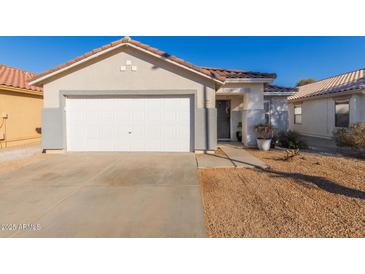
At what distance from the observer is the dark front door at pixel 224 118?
39.9 ft

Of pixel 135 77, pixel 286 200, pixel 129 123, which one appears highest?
pixel 135 77

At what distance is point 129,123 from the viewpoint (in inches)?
335

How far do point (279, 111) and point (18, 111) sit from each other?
14.8 metres

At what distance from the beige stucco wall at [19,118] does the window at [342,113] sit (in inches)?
689

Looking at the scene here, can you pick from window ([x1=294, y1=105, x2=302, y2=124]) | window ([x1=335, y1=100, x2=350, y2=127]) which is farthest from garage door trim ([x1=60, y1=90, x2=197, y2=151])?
window ([x1=294, y1=105, x2=302, y2=124])

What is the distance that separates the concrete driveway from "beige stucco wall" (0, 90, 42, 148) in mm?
4339

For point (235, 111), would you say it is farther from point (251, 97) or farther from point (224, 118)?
point (251, 97)

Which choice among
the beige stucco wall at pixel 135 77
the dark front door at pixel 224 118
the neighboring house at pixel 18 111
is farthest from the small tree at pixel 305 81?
the neighboring house at pixel 18 111

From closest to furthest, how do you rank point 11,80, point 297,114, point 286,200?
1. point 286,200
2. point 11,80
3. point 297,114

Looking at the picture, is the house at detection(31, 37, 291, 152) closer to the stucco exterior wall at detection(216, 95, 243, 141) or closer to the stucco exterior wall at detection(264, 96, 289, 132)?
the stucco exterior wall at detection(216, 95, 243, 141)

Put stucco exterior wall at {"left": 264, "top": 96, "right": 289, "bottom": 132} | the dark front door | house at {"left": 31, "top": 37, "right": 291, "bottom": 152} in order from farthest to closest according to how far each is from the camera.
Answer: stucco exterior wall at {"left": 264, "top": 96, "right": 289, "bottom": 132}
the dark front door
house at {"left": 31, "top": 37, "right": 291, "bottom": 152}

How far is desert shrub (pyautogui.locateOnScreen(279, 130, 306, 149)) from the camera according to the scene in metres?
9.37

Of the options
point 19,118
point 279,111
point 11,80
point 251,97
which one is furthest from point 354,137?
point 11,80

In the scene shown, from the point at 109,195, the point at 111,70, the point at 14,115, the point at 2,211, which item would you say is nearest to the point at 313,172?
the point at 109,195
